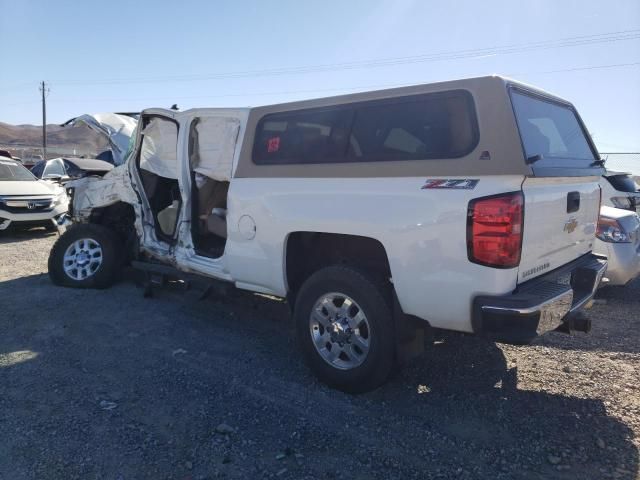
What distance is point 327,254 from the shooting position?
394 centimetres

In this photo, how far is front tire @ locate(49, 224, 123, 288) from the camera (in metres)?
5.95

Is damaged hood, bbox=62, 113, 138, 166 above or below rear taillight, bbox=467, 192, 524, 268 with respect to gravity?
above

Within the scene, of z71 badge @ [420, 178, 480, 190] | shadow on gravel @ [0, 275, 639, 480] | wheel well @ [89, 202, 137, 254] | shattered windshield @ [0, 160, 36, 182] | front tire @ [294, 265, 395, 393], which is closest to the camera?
shadow on gravel @ [0, 275, 639, 480]

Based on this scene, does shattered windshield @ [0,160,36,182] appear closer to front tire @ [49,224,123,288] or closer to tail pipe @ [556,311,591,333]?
front tire @ [49,224,123,288]

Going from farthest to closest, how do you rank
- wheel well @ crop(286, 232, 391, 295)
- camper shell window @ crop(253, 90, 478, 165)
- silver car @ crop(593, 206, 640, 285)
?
silver car @ crop(593, 206, 640, 285)
wheel well @ crop(286, 232, 391, 295)
camper shell window @ crop(253, 90, 478, 165)

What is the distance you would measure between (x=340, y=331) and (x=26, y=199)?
9.10 meters

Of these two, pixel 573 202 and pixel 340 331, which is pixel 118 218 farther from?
pixel 573 202

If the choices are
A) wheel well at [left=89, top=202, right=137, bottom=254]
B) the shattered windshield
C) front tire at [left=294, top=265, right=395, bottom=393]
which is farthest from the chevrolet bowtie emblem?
the shattered windshield

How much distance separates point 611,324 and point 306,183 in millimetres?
3723

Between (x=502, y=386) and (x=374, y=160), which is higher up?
(x=374, y=160)

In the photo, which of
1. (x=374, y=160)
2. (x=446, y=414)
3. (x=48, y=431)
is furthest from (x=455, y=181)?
(x=48, y=431)

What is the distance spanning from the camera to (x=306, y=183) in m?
3.63

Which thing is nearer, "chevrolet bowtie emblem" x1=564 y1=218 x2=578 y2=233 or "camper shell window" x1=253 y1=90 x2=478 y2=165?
"camper shell window" x1=253 y1=90 x2=478 y2=165

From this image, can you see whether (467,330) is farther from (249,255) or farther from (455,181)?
(249,255)
